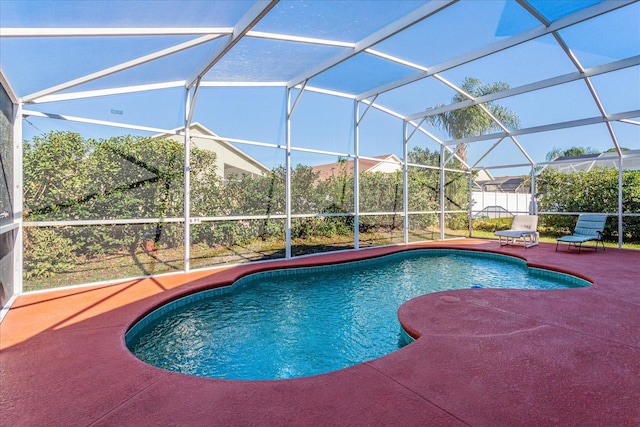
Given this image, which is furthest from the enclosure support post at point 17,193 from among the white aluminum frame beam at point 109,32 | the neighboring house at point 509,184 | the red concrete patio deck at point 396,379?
the neighboring house at point 509,184

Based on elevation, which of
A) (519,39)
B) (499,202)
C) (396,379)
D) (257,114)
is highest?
(519,39)

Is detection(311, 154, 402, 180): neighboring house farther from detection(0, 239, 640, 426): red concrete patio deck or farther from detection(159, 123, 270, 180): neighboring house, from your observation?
detection(0, 239, 640, 426): red concrete patio deck

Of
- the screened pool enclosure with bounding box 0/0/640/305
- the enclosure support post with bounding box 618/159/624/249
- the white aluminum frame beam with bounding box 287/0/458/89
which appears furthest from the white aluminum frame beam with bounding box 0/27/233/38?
→ the enclosure support post with bounding box 618/159/624/249

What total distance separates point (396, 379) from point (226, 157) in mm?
6660

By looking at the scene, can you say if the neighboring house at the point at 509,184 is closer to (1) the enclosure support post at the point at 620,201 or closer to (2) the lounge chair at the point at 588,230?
(2) the lounge chair at the point at 588,230

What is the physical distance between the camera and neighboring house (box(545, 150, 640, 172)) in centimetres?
952

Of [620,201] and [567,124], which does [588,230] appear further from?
[567,124]

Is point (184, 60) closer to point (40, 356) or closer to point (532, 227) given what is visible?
point (40, 356)

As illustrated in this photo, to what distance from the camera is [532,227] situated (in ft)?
35.6

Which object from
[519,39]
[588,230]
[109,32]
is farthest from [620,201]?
[109,32]

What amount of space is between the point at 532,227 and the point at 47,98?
12.8 m

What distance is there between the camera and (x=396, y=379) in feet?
8.49

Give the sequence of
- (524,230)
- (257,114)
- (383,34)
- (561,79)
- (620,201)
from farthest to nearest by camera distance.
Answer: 1. (524,230)
2. (620,201)
3. (257,114)
4. (561,79)
5. (383,34)

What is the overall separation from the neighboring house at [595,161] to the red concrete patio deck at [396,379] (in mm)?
7380
